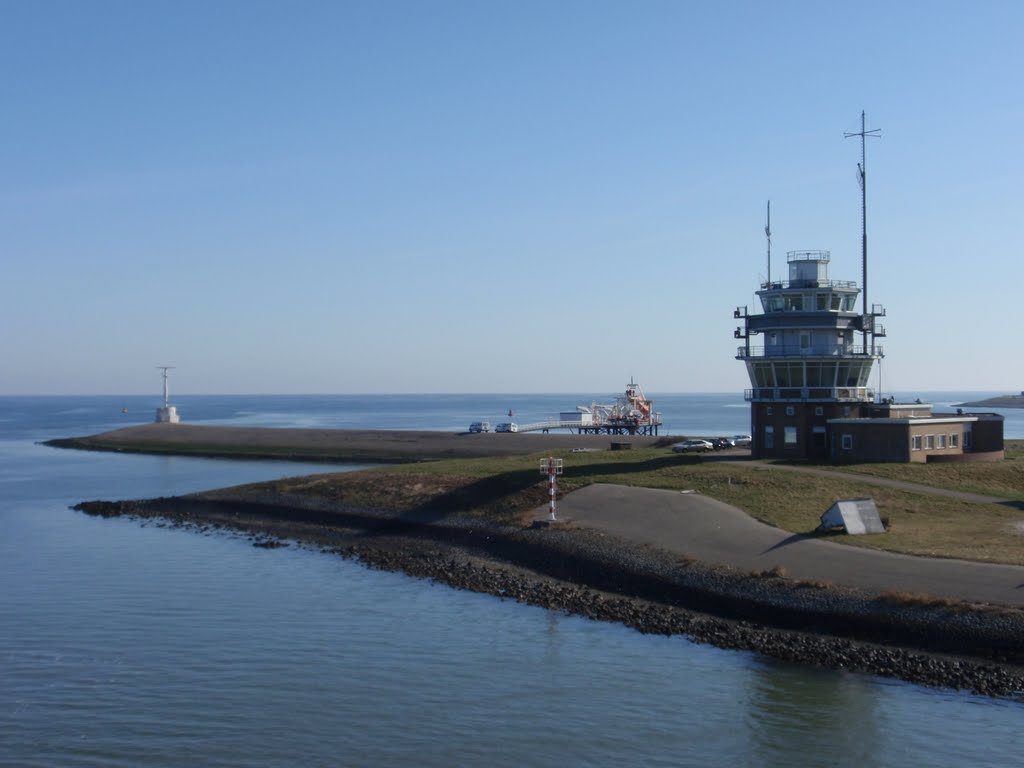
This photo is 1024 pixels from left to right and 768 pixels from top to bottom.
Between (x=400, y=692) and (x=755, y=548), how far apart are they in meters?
15.5

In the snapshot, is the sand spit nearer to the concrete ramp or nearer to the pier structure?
the pier structure

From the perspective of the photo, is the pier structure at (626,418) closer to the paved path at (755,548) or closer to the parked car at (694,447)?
the parked car at (694,447)

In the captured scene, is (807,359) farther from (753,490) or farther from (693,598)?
(693,598)

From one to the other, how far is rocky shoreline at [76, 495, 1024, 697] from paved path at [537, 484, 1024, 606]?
1.03 metres

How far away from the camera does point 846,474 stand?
158ft

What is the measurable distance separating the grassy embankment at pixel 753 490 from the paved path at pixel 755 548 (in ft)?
3.87

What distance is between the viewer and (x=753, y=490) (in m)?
45.5

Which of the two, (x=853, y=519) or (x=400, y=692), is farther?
(x=853, y=519)

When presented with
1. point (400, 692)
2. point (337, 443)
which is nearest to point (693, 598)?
point (400, 692)

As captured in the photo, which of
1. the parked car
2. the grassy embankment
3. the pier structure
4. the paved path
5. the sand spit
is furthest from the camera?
the pier structure

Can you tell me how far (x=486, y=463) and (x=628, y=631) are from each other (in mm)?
32229

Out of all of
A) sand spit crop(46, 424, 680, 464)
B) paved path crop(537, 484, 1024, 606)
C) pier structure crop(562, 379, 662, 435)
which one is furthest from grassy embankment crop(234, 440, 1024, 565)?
pier structure crop(562, 379, 662, 435)

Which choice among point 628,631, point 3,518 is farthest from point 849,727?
point 3,518

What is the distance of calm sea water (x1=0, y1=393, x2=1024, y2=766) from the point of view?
22.6 metres
